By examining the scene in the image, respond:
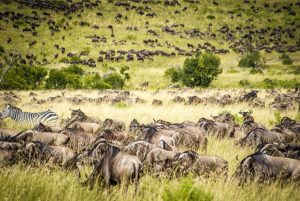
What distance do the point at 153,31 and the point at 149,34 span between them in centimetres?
215

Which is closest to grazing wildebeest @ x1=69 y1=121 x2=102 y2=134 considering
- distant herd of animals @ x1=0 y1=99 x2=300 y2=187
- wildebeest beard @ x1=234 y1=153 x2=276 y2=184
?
distant herd of animals @ x1=0 y1=99 x2=300 y2=187

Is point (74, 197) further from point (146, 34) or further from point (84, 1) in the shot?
point (84, 1)

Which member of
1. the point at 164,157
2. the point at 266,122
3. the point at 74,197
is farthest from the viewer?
the point at 266,122

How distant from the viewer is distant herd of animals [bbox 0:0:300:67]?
221 feet

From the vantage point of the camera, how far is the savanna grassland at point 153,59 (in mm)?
6094

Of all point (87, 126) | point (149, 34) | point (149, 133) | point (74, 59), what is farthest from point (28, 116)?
point (149, 34)

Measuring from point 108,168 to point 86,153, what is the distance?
87 cm

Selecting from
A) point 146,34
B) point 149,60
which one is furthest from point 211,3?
point 149,60

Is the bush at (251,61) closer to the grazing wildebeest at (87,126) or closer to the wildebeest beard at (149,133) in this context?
the grazing wildebeest at (87,126)

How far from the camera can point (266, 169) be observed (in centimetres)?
680

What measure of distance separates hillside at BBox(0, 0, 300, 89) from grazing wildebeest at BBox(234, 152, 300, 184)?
114 feet

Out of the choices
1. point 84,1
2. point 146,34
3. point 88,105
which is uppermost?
point 84,1

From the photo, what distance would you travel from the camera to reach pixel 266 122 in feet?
51.2

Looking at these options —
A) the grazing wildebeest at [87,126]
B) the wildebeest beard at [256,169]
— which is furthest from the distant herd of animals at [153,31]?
the wildebeest beard at [256,169]
